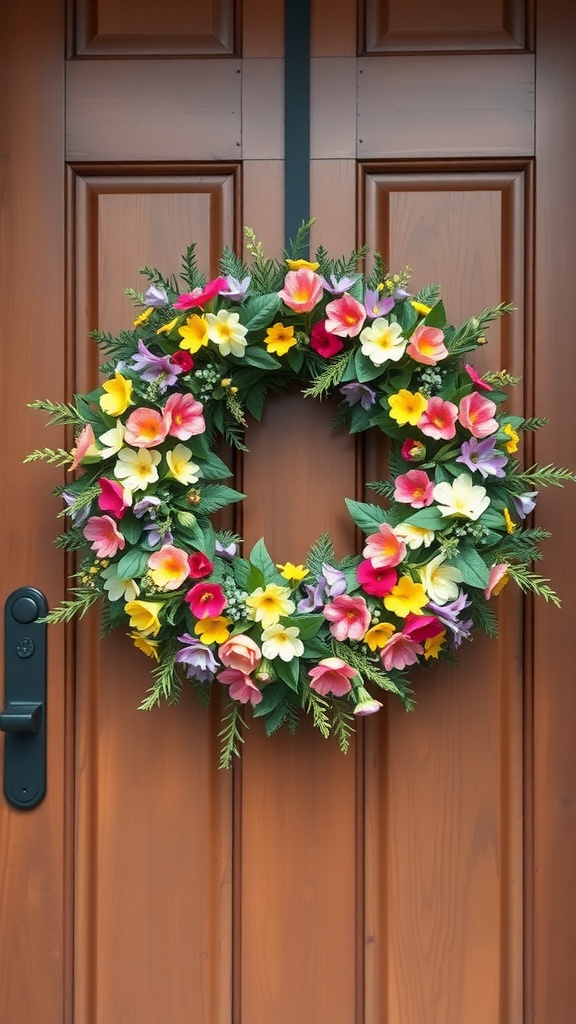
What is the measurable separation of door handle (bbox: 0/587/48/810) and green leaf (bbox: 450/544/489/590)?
579mm

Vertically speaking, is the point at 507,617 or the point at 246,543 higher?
the point at 246,543

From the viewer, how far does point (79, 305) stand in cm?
108

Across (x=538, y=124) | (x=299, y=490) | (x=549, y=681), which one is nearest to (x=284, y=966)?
(x=549, y=681)

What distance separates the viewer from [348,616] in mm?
957

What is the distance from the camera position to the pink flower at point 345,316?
0.96 meters

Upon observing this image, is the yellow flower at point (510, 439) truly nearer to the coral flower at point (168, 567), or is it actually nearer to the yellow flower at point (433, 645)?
the yellow flower at point (433, 645)

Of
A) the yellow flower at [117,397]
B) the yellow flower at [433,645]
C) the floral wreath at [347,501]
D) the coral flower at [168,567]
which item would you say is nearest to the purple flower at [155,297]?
the floral wreath at [347,501]

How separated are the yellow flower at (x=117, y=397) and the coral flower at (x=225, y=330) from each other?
12cm

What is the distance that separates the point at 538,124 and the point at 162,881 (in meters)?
1.18

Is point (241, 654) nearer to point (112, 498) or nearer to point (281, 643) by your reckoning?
point (281, 643)

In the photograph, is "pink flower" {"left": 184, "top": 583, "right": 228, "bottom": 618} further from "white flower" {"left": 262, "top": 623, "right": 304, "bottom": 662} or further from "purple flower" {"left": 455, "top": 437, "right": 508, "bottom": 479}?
"purple flower" {"left": 455, "top": 437, "right": 508, "bottom": 479}

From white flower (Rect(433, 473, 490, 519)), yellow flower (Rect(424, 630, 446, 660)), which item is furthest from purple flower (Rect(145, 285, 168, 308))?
yellow flower (Rect(424, 630, 446, 660))

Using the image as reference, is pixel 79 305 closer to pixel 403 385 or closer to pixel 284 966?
pixel 403 385

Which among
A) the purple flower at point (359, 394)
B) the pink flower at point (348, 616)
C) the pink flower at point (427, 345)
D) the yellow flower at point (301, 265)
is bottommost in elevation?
the pink flower at point (348, 616)
